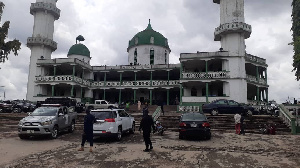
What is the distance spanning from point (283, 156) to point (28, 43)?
38.0 metres

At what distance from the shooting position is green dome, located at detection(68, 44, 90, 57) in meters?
45.6

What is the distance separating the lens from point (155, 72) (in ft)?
120

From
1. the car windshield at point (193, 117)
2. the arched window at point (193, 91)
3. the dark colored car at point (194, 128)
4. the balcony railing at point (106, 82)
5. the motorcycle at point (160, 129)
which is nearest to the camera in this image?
the dark colored car at point (194, 128)

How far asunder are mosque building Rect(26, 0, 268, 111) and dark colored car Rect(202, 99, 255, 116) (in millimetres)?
6611

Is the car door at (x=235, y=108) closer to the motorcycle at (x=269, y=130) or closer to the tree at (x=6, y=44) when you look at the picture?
the motorcycle at (x=269, y=130)

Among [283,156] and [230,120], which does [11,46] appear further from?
[283,156]

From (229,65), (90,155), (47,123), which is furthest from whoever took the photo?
(229,65)

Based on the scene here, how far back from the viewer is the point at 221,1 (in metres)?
32.0

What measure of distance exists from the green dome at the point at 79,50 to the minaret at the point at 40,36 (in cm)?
752

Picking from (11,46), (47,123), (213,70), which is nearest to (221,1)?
(213,70)

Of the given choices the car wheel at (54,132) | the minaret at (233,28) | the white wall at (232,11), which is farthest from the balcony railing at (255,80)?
the car wheel at (54,132)

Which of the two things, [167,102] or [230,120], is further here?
[167,102]

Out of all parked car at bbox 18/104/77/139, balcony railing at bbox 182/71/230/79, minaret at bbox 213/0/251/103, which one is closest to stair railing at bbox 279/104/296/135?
minaret at bbox 213/0/251/103

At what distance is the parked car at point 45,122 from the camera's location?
11.4 m
